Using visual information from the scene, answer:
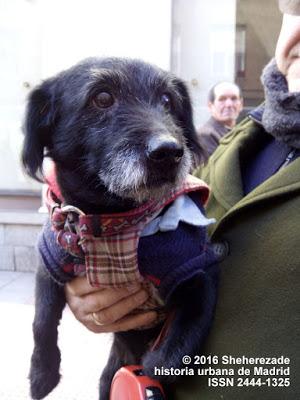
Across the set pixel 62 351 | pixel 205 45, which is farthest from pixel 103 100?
pixel 205 45

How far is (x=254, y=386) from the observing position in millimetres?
1097

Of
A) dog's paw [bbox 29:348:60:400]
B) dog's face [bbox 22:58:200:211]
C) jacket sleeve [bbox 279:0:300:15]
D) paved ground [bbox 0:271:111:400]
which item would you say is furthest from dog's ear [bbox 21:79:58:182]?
paved ground [bbox 0:271:111:400]

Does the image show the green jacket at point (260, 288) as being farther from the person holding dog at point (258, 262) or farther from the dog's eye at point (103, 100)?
the dog's eye at point (103, 100)

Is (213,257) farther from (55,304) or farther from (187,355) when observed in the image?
(55,304)

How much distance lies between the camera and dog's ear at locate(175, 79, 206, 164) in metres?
1.75

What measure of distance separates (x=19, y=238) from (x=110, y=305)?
4.37 meters

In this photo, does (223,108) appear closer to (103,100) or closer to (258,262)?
(103,100)

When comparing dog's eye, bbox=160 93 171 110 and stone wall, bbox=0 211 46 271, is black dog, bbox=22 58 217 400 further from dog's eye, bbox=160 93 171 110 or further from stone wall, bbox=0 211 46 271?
stone wall, bbox=0 211 46 271

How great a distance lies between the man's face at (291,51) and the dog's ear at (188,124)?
0.46m

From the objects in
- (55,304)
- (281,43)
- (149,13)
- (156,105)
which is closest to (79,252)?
(55,304)

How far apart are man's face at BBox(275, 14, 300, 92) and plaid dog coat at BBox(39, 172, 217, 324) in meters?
0.39

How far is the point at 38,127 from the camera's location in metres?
1.62

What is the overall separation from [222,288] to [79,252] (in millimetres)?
416

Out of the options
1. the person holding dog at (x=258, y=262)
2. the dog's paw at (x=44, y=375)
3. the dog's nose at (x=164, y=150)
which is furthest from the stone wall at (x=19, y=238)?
the dog's nose at (x=164, y=150)
